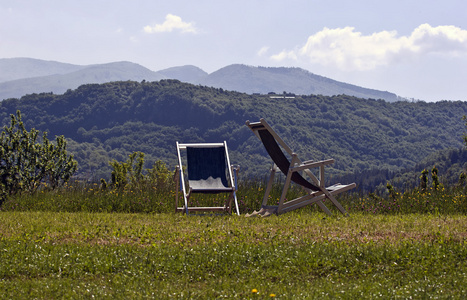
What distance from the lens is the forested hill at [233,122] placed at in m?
104

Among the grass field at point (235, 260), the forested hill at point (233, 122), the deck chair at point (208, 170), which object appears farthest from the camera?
the forested hill at point (233, 122)

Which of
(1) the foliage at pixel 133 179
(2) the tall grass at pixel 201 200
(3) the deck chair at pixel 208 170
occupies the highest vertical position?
(3) the deck chair at pixel 208 170

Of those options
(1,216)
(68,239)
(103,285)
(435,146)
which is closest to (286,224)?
(68,239)

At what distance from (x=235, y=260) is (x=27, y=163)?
6.86 metres

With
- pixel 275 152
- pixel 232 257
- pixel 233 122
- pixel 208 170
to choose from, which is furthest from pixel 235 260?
pixel 233 122

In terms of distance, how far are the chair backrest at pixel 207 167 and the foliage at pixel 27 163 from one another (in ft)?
10.0

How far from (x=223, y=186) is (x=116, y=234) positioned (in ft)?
8.65

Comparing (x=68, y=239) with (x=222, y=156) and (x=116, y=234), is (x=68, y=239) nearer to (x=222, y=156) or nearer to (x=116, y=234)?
(x=116, y=234)

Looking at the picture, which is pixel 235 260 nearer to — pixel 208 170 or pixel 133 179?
pixel 208 170

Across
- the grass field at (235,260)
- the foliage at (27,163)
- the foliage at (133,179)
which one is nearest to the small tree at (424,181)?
the grass field at (235,260)

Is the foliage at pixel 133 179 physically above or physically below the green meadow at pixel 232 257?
above

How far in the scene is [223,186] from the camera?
820 centimetres

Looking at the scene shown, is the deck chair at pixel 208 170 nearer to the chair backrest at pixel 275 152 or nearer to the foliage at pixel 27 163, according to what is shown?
the chair backrest at pixel 275 152

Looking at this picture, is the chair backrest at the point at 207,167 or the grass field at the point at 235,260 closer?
the grass field at the point at 235,260
